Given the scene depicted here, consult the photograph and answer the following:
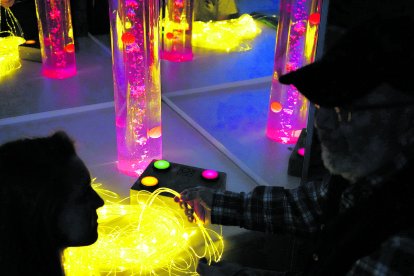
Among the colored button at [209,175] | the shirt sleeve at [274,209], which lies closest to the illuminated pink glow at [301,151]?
the colored button at [209,175]

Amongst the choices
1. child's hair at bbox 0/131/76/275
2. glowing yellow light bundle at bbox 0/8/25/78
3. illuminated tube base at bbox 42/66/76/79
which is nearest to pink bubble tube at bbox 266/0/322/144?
illuminated tube base at bbox 42/66/76/79

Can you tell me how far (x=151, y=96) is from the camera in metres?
1.94

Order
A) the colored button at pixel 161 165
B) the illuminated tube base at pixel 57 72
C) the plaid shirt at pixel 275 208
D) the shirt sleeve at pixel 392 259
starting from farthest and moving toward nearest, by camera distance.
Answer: the illuminated tube base at pixel 57 72
the colored button at pixel 161 165
the plaid shirt at pixel 275 208
the shirt sleeve at pixel 392 259

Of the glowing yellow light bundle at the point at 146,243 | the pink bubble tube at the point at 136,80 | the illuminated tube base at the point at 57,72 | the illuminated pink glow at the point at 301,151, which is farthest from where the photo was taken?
the illuminated tube base at the point at 57,72

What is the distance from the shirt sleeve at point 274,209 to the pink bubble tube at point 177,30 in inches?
64.3

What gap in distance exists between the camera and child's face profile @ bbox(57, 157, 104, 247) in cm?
109

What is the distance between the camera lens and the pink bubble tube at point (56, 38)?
2.74 m

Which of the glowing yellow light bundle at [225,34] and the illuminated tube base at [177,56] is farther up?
the glowing yellow light bundle at [225,34]

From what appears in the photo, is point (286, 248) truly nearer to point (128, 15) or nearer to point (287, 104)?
point (287, 104)

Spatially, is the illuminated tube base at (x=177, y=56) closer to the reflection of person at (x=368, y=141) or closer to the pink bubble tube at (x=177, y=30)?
the pink bubble tube at (x=177, y=30)

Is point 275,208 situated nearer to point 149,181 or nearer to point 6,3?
point 149,181

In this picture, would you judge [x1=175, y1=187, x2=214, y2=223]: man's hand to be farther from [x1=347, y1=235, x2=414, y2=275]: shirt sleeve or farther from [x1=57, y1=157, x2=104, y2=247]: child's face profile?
[x1=347, y1=235, x2=414, y2=275]: shirt sleeve

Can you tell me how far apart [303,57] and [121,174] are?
0.89 m

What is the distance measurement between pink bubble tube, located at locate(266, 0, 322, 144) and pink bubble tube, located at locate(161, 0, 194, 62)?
2.60 ft
